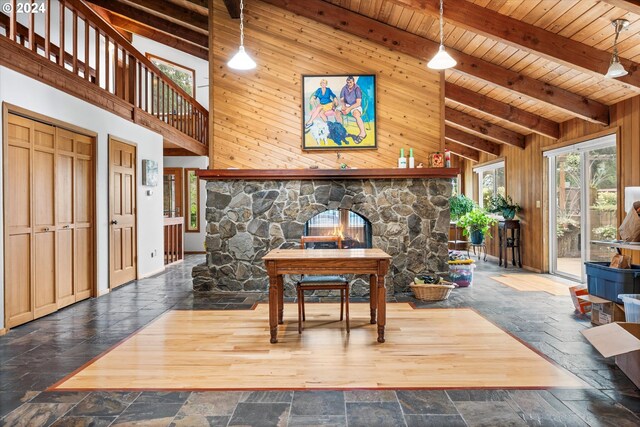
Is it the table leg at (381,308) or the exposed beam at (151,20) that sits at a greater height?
the exposed beam at (151,20)

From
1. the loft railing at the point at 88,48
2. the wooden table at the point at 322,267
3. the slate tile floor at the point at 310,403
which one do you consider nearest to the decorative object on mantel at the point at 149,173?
the loft railing at the point at 88,48

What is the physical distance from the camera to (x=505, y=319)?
172 inches

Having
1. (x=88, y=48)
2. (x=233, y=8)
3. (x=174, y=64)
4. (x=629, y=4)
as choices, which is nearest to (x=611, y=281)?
(x=629, y=4)

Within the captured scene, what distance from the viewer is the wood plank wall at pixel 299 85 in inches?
233

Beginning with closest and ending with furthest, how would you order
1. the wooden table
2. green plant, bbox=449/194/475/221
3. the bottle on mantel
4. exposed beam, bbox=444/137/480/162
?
the wooden table, the bottle on mantel, green plant, bbox=449/194/475/221, exposed beam, bbox=444/137/480/162

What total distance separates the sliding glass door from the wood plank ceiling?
20.8 inches

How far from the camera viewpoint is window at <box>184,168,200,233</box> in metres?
10.8

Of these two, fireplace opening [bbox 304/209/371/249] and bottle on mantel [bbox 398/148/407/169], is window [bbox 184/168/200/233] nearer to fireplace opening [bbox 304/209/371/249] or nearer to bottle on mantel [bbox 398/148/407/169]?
fireplace opening [bbox 304/209/371/249]

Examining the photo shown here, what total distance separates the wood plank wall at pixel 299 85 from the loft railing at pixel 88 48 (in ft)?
4.98

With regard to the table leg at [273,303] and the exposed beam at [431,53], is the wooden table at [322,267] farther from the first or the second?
the exposed beam at [431,53]

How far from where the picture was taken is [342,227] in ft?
19.8

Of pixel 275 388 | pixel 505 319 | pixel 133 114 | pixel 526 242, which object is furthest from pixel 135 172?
pixel 526 242

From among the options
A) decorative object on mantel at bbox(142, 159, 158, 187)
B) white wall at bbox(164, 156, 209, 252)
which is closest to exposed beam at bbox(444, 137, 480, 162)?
white wall at bbox(164, 156, 209, 252)

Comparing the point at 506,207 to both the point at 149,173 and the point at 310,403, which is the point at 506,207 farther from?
the point at 310,403
